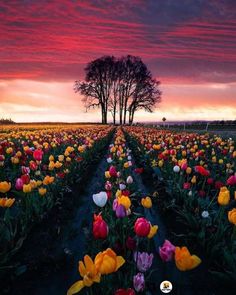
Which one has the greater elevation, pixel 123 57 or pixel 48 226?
pixel 123 57

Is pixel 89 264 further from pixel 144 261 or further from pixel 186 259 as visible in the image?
pixel 186 259

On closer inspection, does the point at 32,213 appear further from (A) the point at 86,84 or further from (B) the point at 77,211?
(A) the point at 86,84

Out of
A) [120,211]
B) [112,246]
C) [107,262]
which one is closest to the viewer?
[107,262]

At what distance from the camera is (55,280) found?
3352 mm

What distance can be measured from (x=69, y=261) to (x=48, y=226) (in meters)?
1.19

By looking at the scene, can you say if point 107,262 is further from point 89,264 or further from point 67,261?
point 67,261

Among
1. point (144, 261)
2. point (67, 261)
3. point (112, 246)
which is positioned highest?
point (144, 261)

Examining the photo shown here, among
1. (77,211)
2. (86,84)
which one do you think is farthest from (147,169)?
(86,84)

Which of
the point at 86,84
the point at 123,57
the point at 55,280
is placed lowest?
the point at 55,280

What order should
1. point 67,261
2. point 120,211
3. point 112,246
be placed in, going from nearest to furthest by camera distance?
point 120,211 < point 112,246 < point 67,261

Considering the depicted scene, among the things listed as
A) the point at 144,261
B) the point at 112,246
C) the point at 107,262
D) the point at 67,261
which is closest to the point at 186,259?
the point at 144,261

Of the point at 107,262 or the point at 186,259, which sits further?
the point at 186,259

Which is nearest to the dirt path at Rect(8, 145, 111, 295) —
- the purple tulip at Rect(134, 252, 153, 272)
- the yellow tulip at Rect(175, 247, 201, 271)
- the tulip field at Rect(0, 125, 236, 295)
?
the tulip field at Rect(0, 125, 236, 295)

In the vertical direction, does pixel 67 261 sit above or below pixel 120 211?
below
